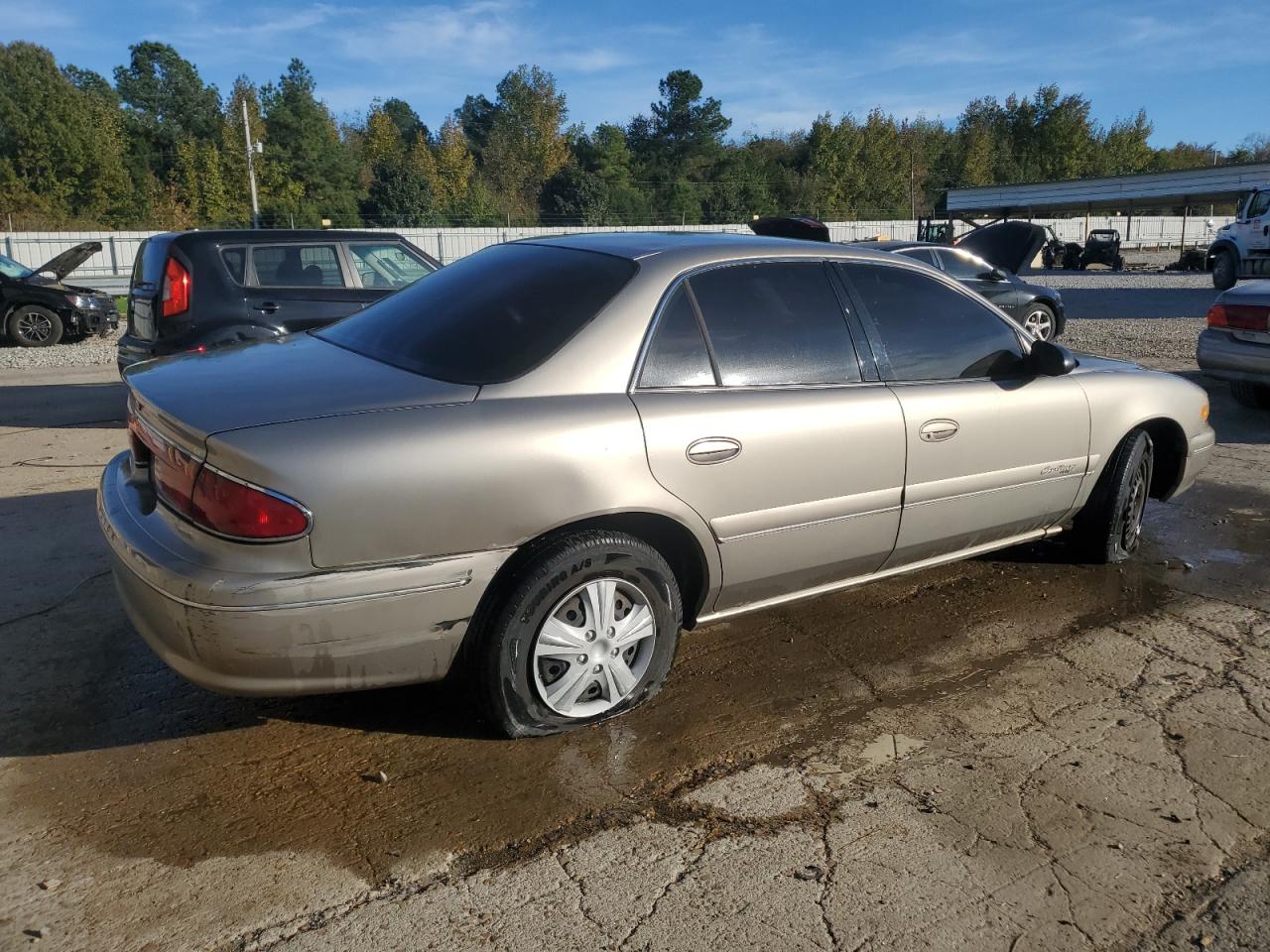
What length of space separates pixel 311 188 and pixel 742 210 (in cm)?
2607

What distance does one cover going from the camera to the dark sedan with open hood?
1414 centimetres

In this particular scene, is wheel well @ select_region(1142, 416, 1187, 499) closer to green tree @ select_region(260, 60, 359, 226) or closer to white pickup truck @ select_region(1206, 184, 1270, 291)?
white pickup truck @ select_region(1206, 184, 1270, 291)

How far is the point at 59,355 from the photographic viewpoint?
524 inches

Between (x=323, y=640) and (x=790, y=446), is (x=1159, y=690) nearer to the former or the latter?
(x=790, y=446)

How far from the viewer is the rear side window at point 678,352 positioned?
331 cm

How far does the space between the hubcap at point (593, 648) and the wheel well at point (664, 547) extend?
0.18 meters

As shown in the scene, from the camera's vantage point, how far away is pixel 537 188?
225 ft

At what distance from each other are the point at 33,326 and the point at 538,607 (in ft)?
46.6

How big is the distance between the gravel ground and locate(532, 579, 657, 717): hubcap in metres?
11.4

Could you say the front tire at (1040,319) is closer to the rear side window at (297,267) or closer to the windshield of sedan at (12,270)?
the rear side window at (297,267)

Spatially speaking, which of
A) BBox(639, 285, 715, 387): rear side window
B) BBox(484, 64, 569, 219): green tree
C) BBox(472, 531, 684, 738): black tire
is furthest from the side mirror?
BBox(484, 64, 569, 219): green tree

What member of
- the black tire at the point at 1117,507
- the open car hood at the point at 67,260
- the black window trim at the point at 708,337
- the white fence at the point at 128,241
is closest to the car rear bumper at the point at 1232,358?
the black tire at the point at 1117,507

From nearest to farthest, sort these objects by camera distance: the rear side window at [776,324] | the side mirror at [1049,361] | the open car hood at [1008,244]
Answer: the rear side window at [776,324]
the side mirror at [1049,361]
the open car hood at [1008,244]

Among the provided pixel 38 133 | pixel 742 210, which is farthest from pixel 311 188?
pixel 742 210
